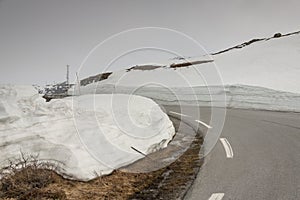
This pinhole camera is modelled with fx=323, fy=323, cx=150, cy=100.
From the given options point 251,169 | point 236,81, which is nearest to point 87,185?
point 251,169

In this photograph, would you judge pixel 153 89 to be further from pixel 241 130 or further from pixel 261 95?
pixel 241 130

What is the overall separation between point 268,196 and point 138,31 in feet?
15.4

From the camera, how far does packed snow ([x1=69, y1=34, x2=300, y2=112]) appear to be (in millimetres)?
23031

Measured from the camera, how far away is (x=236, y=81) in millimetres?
27797

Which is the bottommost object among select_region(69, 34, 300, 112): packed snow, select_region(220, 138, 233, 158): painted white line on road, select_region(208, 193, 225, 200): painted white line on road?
select_region(69, 34, 300, 112): packed snow

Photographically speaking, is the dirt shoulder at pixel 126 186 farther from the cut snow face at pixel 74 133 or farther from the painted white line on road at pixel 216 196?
the painted white line on road at pixel 216 196

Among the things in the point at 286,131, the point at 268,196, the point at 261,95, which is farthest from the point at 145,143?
the point at 261,95

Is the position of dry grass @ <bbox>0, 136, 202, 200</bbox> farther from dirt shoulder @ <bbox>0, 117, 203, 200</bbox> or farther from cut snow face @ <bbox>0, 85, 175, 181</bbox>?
Answer: cut snow face @ <bbox>0, 85, 175, 181</bbox>

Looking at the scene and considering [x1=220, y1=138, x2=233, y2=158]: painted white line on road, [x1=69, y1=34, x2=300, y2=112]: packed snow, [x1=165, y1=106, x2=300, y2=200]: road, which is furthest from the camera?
[x1=69, y1=34, x2=300, y2=112]: packed snow

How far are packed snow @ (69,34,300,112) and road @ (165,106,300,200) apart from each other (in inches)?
419

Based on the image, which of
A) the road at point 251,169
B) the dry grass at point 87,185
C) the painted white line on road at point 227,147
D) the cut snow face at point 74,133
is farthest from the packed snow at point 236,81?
the dry grass at point 87,185

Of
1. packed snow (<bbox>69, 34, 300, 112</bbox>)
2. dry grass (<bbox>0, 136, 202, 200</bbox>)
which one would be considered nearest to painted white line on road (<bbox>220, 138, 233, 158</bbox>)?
dry grass (<bbox>0, 136, 202, 200</bbox>)

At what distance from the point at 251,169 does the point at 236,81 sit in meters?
22.6

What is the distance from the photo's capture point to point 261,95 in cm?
2361
